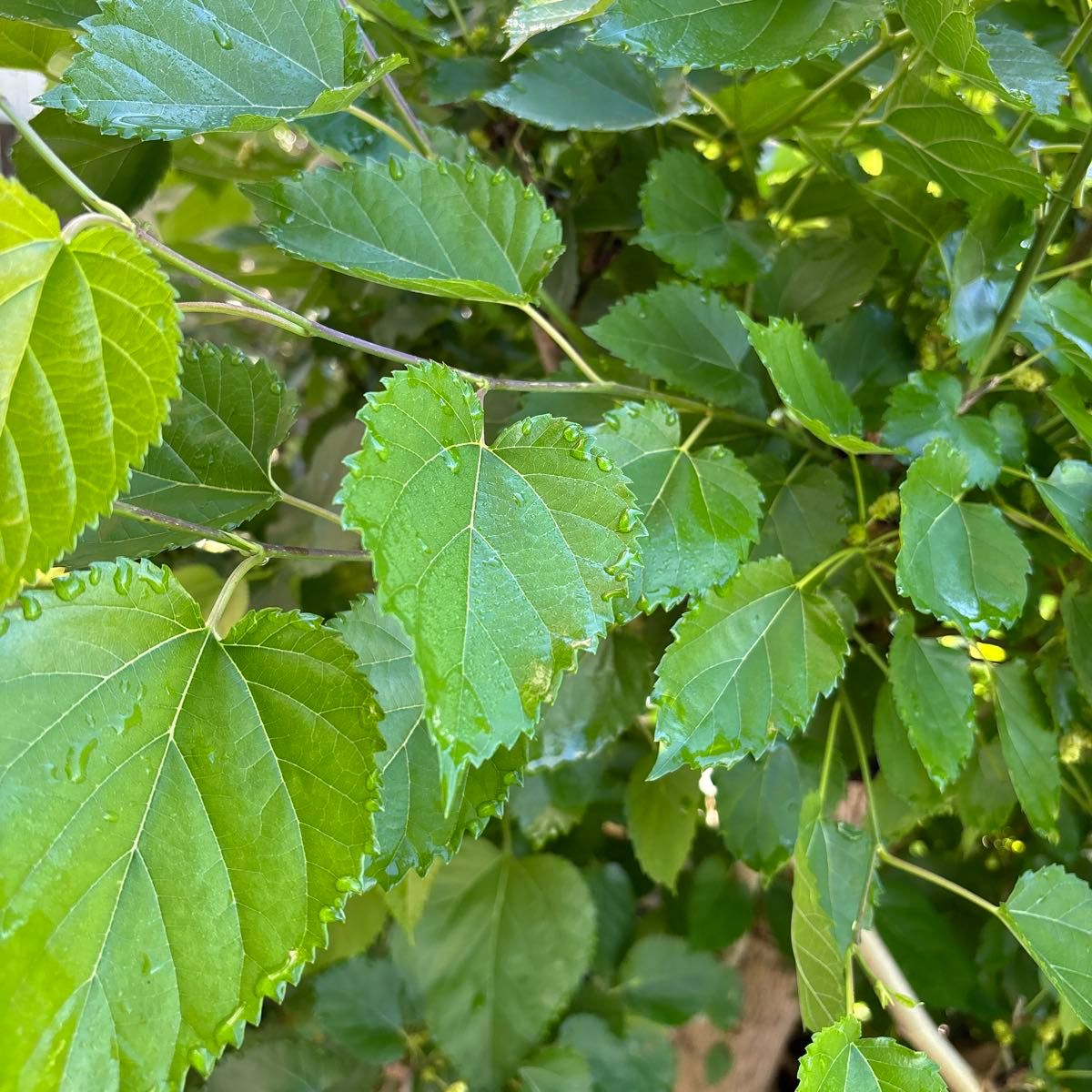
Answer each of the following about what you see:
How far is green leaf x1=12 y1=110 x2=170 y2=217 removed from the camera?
429 millimetres

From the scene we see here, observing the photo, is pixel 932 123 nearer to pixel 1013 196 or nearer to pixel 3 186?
pixel 1013 196

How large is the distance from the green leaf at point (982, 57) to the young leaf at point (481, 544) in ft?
0.67

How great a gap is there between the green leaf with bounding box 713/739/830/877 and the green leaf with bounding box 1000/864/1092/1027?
11cm

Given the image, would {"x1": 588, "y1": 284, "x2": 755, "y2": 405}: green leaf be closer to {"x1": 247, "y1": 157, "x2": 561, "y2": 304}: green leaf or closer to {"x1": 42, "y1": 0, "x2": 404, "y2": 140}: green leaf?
{"x1": 247, "y1": 157, "x2": 561, "y2": 304}: green leaf

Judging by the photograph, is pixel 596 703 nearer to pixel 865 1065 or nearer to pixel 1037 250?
pixel 865 1065

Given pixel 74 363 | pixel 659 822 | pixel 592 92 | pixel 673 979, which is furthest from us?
pixel 673 979

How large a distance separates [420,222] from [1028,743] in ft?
1.25

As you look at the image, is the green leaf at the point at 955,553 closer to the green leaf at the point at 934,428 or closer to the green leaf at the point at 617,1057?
the green leaf at the point at 934,428

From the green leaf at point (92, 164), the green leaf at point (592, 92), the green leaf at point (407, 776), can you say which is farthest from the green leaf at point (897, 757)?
the green leaf at point (92, 164)

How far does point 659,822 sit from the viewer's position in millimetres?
559

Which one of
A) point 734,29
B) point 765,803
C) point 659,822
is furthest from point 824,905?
point 734,29

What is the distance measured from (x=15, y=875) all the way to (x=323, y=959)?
49cm

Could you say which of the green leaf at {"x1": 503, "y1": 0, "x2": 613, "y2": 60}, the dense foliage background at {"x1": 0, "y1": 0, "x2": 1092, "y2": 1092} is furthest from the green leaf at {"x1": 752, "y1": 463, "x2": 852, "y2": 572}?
the green leaf at {"x1": 503, "y1": 0, "x2": 613, "y2": 60}

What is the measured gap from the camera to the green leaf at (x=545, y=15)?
288mm
